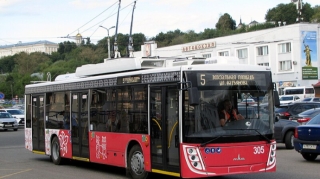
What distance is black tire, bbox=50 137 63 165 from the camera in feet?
59.7

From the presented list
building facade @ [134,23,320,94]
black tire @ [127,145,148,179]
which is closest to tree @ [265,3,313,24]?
building facade @ [134,23,320,94]

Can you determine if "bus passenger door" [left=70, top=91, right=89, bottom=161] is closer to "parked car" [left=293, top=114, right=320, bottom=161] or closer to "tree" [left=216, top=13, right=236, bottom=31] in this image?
"parked car" [left=293, top=114, right=320, bottom=161]

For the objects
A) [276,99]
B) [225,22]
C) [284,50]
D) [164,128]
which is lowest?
[164,128]

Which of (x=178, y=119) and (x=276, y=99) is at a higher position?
(x=276, y=99)

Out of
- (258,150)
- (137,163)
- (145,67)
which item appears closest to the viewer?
(258,150)

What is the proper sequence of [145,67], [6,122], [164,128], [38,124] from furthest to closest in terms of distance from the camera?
1. [6,122]
2. [38,124]
3. [145,67]
4. [164,128]

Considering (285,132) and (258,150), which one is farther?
(285,132)

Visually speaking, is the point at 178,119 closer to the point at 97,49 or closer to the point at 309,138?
the point at 309,138

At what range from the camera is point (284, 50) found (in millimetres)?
70688

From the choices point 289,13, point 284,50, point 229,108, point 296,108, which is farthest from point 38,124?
point 289,13

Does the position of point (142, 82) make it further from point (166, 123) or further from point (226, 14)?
point (226, 14)

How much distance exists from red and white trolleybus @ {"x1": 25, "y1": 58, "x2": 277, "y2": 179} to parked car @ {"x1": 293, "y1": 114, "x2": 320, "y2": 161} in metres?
4.69

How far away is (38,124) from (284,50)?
5509cm

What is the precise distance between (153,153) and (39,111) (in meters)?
8.24
